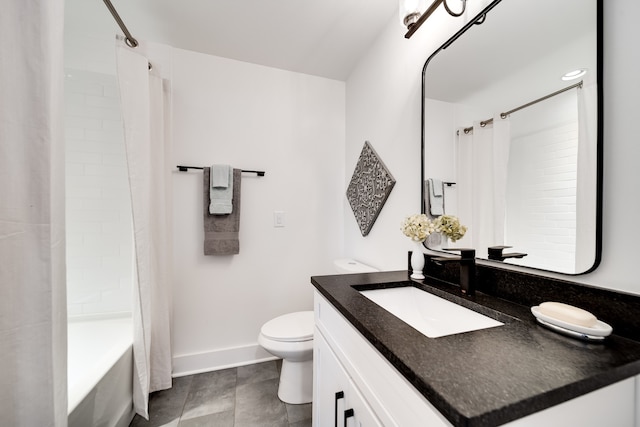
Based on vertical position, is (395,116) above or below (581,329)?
above

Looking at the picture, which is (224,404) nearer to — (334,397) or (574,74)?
(334,397)

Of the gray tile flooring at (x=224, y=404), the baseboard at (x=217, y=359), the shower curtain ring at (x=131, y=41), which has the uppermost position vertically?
the shower curtain ring at (x=131, y=41)

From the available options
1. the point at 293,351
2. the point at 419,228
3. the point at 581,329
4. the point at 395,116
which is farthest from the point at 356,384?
the point at 395,116

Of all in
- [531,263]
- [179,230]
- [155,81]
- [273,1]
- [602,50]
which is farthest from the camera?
[179,230]

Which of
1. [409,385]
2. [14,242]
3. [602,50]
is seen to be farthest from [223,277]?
[602,50]

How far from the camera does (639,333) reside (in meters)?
0.57

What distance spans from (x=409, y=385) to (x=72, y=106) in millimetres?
2349

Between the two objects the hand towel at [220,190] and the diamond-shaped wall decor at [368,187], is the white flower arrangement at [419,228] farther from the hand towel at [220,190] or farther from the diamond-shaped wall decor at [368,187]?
the hand towel at [220,190]

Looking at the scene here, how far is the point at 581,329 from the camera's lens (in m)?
0.57

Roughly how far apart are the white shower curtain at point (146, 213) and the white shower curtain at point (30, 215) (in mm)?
669

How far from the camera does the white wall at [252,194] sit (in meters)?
1.83

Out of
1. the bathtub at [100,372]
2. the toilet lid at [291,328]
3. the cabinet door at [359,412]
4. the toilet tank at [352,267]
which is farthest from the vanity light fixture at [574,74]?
the bathtub at [100,372]

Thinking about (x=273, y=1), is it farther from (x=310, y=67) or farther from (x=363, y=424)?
(x=363, y=424)

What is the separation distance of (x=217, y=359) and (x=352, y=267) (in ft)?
4.12
